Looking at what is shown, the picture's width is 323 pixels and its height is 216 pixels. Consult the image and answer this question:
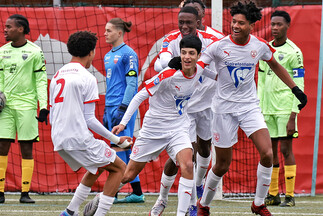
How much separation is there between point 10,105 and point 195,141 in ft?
8.47

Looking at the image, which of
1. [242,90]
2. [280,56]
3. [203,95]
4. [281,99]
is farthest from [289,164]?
[242,90]

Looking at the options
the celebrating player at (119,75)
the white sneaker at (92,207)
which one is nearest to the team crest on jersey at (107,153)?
the white sneaker at (92,207)

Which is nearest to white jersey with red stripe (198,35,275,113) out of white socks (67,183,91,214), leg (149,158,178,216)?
leg (149,158,178,216)

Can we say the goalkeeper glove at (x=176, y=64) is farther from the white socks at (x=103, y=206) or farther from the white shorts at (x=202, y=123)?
the white socks at (x=103, y=206)

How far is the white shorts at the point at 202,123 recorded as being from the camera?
24.7 feet

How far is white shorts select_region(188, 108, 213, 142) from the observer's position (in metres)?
7.53

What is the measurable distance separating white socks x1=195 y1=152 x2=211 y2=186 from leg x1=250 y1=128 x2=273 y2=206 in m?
1.02

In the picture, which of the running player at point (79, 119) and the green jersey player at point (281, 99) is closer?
the running player at point (79, 119)

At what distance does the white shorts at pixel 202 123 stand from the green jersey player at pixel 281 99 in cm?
132

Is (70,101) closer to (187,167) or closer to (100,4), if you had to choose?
(187,167)

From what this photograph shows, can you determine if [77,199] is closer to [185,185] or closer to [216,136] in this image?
[185,185]

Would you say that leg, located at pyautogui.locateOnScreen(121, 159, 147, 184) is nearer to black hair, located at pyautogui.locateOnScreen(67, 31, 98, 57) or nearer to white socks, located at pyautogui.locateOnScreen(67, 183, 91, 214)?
white socks, located at pyautogui.locateOnScreen(67, 183, 91, 214)

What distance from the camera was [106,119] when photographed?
8.52 meters

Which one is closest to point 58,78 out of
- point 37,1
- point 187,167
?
point 187,167
